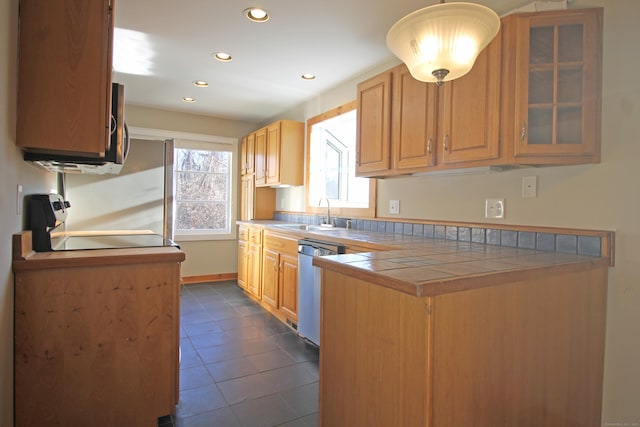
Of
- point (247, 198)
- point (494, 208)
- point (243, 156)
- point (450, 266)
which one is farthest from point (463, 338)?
point (243, 156)

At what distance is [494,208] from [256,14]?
1978mm

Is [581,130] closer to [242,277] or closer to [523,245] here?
[523,245]

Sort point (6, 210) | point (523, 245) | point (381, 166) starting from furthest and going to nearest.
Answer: point (381, 166) → point (523, 245) → point (6, 210)

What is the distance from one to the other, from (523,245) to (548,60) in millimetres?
966

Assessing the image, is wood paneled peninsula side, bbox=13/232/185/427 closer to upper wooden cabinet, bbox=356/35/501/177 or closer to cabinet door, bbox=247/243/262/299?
upper wooden cabinet, bbox=356/35/501/177

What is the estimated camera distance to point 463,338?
3.53 feet

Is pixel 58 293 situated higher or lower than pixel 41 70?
lower

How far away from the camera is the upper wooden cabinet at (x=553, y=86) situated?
1664 millimetres

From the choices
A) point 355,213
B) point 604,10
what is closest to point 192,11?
point 355,213

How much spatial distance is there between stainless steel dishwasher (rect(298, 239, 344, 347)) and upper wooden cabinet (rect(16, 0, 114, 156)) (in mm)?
1646

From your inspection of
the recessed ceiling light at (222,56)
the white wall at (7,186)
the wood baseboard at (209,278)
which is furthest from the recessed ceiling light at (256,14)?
the wood baseboard at (209,278)

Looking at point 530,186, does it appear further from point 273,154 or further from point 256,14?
point 273,154

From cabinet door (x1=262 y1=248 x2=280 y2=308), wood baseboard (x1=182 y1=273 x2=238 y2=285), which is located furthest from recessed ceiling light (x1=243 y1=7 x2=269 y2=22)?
wood baseboard (x1=182 y1=273 x2=238 y2=285)

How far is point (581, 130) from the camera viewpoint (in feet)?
5.49
